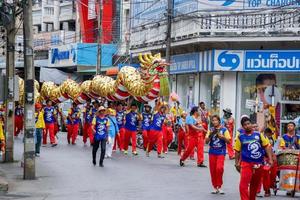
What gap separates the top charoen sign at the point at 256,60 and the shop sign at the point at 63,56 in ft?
65.0

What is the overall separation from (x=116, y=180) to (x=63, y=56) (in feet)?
117

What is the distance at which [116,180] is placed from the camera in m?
15.9

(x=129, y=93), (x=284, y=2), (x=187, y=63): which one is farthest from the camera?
(x=187, y=63)

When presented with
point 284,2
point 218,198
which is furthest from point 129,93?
point 218,198

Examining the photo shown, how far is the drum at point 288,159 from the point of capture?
43.7 feet

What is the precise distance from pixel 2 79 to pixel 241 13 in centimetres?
1344

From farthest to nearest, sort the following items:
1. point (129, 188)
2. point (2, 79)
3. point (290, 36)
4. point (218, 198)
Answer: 1. point (290, 36)
2. point (2, 79)
3. point (129, 188)
4. point (218, 198)

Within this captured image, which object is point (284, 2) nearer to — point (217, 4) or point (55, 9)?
point (217, 4)

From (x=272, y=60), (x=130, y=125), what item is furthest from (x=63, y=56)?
(x=130, y=125)

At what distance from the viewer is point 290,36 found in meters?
27.2

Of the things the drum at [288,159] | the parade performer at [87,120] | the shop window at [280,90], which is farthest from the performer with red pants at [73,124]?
the drum at [288,159]

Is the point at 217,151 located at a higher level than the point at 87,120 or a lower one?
higher

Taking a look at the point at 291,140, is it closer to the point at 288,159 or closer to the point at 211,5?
the point at 288,159

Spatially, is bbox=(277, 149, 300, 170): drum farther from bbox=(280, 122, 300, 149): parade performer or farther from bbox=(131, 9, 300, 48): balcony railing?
bbox=(131, 9, 300, 48): balcony railing
